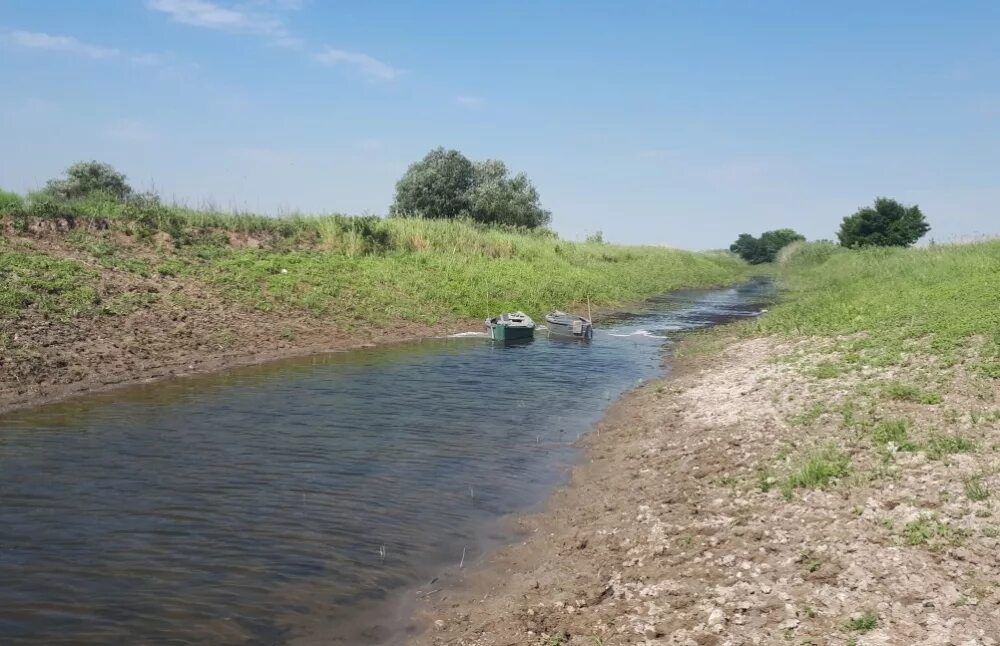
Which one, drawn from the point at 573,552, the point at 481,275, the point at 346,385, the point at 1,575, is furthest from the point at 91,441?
the point at 481,275

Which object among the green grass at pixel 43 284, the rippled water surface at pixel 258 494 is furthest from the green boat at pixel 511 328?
the green grass at pixel 43 284

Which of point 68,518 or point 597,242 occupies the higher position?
point 597,242

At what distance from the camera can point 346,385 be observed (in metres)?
19.3

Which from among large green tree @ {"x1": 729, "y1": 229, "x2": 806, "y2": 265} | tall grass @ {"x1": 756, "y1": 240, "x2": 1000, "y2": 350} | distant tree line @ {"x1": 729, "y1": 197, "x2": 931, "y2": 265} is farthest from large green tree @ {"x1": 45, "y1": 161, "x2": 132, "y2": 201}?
large green tree @ {"x1": 729, "y1": 229, "x2": 806, "y2": 265}

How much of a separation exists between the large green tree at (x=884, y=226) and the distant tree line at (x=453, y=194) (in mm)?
38492

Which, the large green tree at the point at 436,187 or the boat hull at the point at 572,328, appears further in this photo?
the large green tree at the point at 436,187

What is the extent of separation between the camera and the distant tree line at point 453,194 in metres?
68.9

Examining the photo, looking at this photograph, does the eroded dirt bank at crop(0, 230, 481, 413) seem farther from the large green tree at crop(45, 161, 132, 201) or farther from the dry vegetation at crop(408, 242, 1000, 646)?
the large green tree at crop(45, 161, 132, 201)

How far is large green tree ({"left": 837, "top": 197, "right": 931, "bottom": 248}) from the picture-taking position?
240 feet

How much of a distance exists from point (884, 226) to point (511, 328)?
66225mm

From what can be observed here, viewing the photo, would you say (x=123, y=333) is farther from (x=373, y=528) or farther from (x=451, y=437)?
(x=373, y=528)

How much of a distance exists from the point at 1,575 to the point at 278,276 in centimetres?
2354

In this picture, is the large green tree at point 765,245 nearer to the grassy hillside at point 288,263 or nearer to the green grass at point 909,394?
the grassy hillside at point 288,263

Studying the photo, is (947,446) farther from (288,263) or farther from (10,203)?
(10,203)
